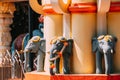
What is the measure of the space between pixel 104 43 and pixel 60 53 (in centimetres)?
30

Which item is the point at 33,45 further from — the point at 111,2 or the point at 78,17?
the point at 111,2

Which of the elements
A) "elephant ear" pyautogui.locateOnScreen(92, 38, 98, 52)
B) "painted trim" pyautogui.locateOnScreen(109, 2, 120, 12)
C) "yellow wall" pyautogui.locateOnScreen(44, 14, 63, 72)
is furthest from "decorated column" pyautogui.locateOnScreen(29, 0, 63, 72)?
"painted trim" pyautogui.locateOnScreen(109, 2, 120, 12)

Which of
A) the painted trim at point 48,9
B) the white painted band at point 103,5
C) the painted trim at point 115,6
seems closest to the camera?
the white painted band at point 103,5

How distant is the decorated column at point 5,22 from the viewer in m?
7.62

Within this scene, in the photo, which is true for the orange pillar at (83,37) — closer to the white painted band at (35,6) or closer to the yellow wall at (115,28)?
the yellow wall at (115,28)

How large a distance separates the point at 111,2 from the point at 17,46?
412 centimetres

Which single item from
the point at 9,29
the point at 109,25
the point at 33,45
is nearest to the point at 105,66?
the point at 109,25

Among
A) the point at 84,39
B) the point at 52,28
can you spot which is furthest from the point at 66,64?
the point at 52,28

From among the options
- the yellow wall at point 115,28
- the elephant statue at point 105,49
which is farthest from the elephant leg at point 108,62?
the yellow wall at point 115,28

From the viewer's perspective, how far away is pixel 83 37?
3.30 metres

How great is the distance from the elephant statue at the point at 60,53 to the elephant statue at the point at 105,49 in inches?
6.9

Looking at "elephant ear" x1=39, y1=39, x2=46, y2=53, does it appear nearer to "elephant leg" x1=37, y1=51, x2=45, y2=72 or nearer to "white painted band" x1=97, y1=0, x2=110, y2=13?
"elephant leg" x1=37, y1=51, x2=45, y2=72

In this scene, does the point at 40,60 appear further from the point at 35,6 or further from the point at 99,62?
the point at 99,62

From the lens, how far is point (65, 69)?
3.28 metres
